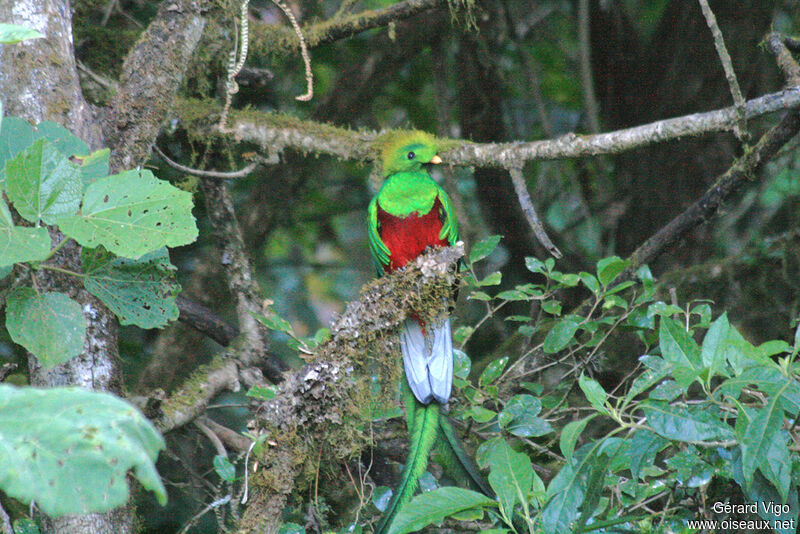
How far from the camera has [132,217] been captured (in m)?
1.66

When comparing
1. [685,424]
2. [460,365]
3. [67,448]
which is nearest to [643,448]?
[685,424]

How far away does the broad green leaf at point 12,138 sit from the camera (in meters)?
1.67

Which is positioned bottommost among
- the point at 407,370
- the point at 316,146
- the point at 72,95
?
the point at 407,370

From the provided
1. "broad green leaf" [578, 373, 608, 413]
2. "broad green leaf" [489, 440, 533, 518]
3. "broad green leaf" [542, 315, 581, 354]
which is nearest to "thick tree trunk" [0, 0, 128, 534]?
"broad green leaf" [489, 440, 533, 518]

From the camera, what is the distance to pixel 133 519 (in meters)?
1.97

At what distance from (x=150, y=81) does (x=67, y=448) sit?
142cm

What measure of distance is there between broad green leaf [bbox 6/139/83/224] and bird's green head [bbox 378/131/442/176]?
1254 mm

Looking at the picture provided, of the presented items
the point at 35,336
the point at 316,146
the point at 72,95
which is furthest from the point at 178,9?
the point at 35,336

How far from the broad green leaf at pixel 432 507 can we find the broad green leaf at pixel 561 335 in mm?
773

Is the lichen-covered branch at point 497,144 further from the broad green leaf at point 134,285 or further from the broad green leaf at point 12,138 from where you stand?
the broad green leaf at point 12,138

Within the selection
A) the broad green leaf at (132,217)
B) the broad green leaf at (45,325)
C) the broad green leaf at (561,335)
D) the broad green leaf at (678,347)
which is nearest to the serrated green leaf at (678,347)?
the broad green leaf at (678,347)

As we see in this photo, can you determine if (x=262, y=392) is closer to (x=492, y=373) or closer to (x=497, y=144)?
(x=492, y=373)

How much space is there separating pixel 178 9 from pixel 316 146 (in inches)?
26.2

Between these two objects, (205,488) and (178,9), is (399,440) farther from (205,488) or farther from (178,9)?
(178,9)
